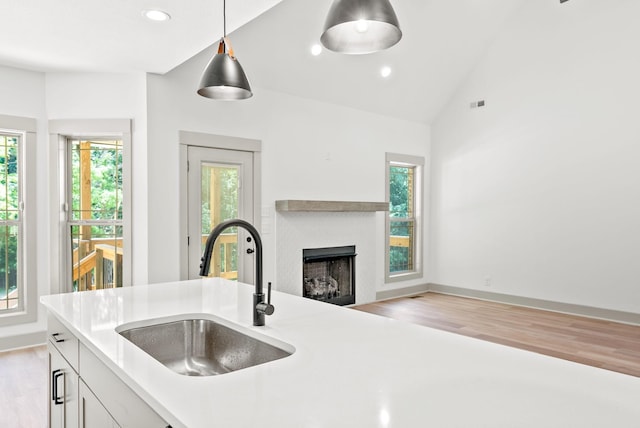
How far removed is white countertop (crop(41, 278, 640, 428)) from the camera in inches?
35.5

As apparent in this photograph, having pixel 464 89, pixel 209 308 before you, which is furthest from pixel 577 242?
pixel 209 308

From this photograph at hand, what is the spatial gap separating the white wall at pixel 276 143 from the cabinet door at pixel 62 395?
223 centimetres

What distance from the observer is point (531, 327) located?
494 centimetres

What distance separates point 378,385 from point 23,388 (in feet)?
10.6

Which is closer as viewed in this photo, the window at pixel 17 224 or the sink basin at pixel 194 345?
the sink basin at pixel 194 345

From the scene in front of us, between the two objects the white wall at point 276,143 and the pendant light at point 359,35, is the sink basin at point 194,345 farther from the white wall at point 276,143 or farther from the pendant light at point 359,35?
the white wall at point 276,143

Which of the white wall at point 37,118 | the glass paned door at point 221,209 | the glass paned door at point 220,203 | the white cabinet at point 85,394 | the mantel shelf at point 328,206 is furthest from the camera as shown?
the mantel shelf at point 328,206

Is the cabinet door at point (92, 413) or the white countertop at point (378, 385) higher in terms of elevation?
the white countertop at point (378, 385)

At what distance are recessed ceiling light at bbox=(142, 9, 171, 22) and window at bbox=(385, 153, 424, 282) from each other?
4.19 m

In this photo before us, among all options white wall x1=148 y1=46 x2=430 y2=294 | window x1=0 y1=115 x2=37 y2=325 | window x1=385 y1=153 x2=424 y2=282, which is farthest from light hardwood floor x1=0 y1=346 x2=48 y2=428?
window x1=385 y1=153 x2=424 y2=282

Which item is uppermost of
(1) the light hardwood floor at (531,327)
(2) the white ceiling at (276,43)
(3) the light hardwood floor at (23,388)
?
(2) the white ceiling at (276,43)

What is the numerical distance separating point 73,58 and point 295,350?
3.52 meters

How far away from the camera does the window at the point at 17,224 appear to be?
13.4 ft

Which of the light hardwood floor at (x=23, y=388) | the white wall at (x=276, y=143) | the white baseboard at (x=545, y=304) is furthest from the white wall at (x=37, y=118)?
the white baseboard at (x=545, y=304)
